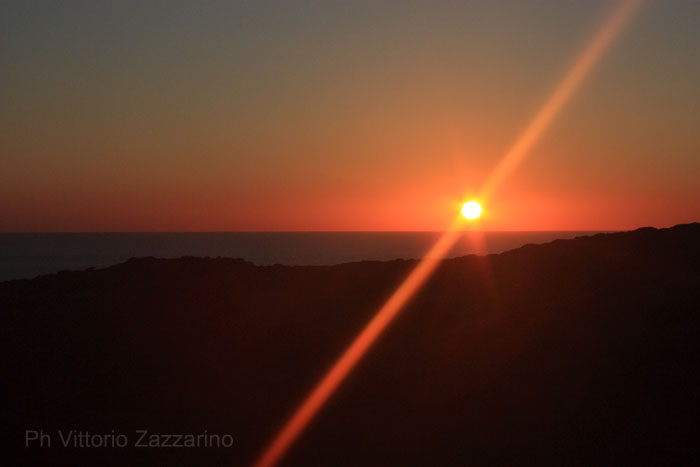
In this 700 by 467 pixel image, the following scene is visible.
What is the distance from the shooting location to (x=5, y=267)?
280 feet

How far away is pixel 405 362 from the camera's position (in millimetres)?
11648

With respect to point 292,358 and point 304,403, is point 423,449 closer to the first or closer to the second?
point 304,403

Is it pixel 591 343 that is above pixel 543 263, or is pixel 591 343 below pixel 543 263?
below

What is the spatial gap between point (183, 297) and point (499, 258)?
21.9ft

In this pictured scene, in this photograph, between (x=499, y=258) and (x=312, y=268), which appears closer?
(x=499, y=258)

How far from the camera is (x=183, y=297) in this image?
51.6 feet

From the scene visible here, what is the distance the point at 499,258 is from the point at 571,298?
3579 millimetres

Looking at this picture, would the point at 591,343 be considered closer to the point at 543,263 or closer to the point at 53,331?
the point at 543,263

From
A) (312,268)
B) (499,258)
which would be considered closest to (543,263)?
(499,258)

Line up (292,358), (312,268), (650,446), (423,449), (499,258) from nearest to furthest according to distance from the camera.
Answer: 1. (650,446)
2. (423,449)
3. (292,358)
4. (499,258)
5. (312,268)

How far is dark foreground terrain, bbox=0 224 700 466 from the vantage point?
9.48m

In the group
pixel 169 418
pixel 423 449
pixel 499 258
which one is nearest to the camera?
pixel 423 449

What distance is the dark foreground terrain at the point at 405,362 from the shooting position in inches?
373

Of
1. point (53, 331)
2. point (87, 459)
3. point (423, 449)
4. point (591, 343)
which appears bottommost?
point (423, 449)
